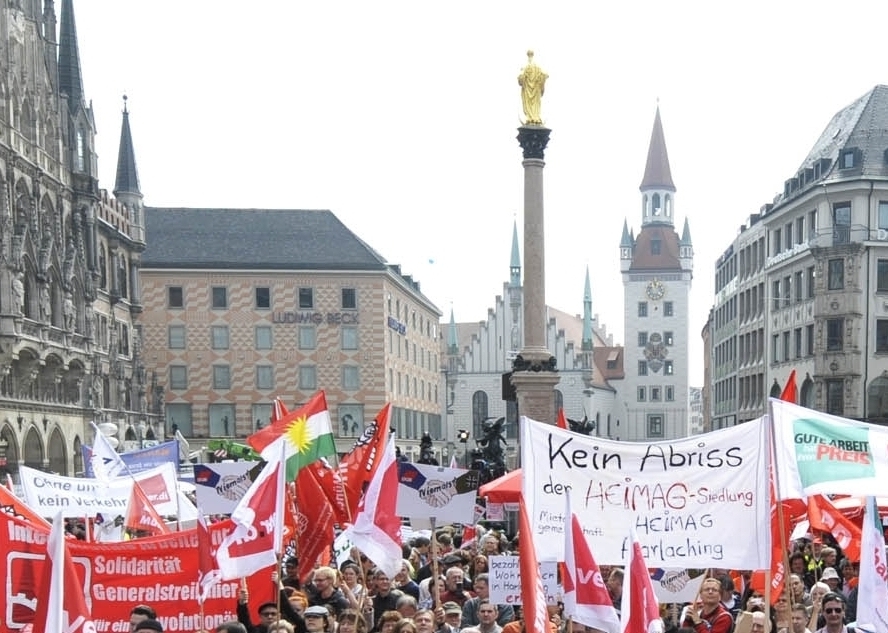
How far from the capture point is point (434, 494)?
13.6m

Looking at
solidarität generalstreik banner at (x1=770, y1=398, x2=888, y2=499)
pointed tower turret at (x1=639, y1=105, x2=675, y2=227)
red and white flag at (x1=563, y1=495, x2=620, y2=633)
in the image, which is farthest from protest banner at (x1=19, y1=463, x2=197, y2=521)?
pointed tower turret at (x1=639, y1=105, x2=675, y2=227)

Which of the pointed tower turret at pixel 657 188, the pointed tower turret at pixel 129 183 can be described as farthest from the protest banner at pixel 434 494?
the pointed tower turret at pixel 657 188

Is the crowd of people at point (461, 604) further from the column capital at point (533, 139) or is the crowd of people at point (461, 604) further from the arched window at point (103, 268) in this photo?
the arched window at point (103, 268)

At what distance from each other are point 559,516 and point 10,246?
31.0m

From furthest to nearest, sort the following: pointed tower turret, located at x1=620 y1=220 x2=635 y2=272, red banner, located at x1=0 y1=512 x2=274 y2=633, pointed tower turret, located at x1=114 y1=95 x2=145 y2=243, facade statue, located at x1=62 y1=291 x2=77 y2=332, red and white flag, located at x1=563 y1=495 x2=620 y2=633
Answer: pointed tower turret, located at x1=620 y1=220 x2=635 y2=272 < pointed tower turret, located at x1=114 y1=95 x2=145 y2=243 < facade statue, located at x1=62 y1=291 x2=77 y2=332 < red banner, located at x1=0 y1=512 x2=274 y2=633 < red and white flag, located at x1=563 y1=495 x2=620 y2=633

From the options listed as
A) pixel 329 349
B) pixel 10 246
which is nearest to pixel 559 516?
pixel 10 246

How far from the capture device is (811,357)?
155 ft

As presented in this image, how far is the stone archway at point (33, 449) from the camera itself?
36.9m

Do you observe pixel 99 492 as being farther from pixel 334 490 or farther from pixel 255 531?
pixel 255 531

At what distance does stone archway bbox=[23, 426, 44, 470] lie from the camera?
36.9 meters

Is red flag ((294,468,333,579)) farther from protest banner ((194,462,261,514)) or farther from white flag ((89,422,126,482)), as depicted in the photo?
white flag ((89,422,126,482))

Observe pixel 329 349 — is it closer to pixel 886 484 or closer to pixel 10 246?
pixel 10 246

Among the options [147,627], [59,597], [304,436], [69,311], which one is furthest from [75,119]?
[59,597]

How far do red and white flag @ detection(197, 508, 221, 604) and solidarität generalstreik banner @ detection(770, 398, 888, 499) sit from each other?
4.54 m
